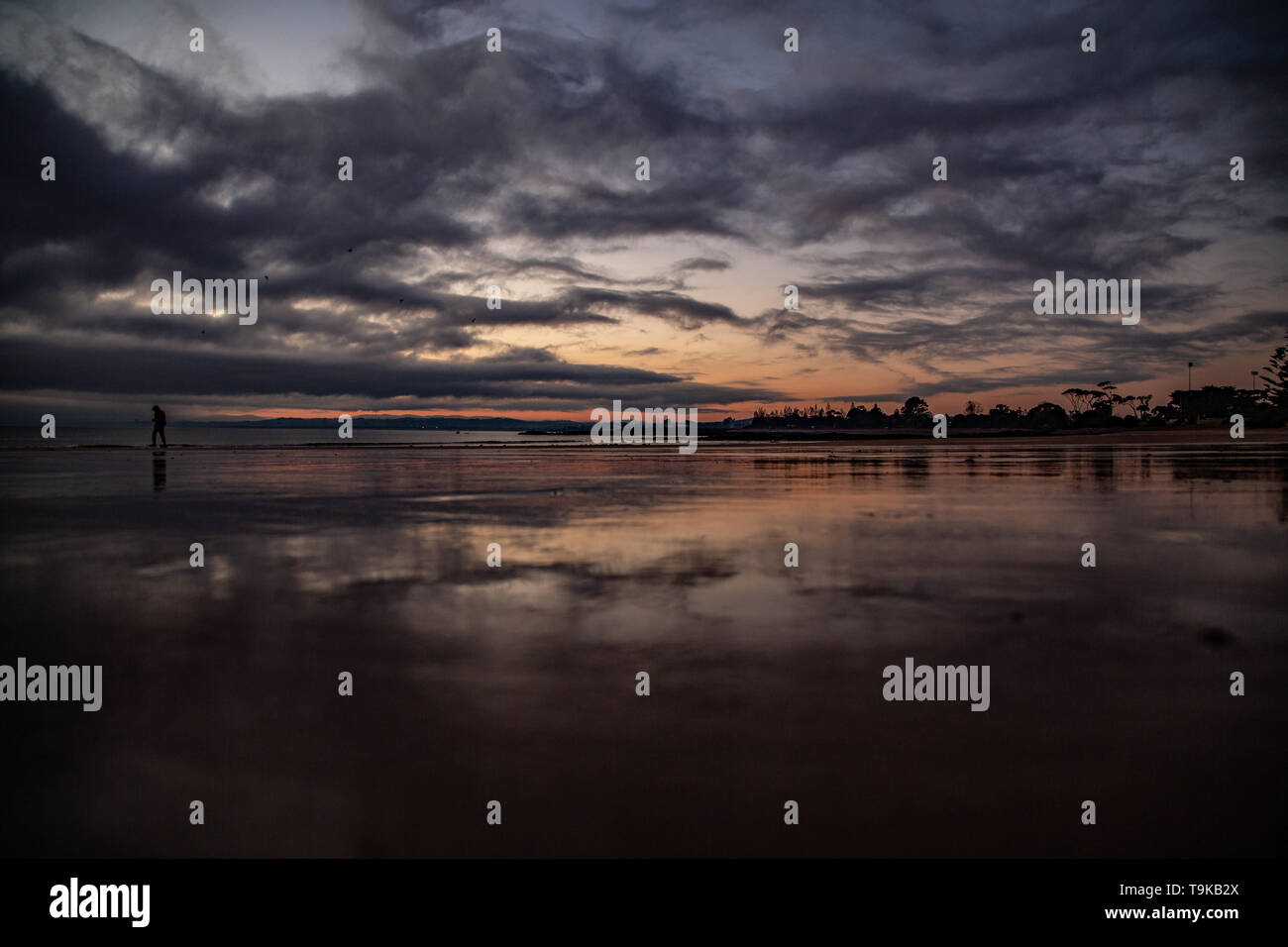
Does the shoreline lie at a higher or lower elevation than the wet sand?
higher

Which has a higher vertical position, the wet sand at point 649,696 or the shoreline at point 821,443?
the shoreline at point 821,443

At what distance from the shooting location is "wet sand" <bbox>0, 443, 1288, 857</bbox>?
3.62 metres

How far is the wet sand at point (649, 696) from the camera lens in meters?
3.62

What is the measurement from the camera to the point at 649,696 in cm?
507

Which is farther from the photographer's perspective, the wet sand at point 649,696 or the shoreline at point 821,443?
the shoreline at point 821,443

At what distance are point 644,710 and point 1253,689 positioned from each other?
14.7 feet

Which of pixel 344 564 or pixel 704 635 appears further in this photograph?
pixel 344 564

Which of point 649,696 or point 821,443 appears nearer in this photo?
point 649,696

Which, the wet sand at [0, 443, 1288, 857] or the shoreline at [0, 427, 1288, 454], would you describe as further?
the shoreline at [0, 427, 1288, 454]

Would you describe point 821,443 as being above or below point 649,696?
above
